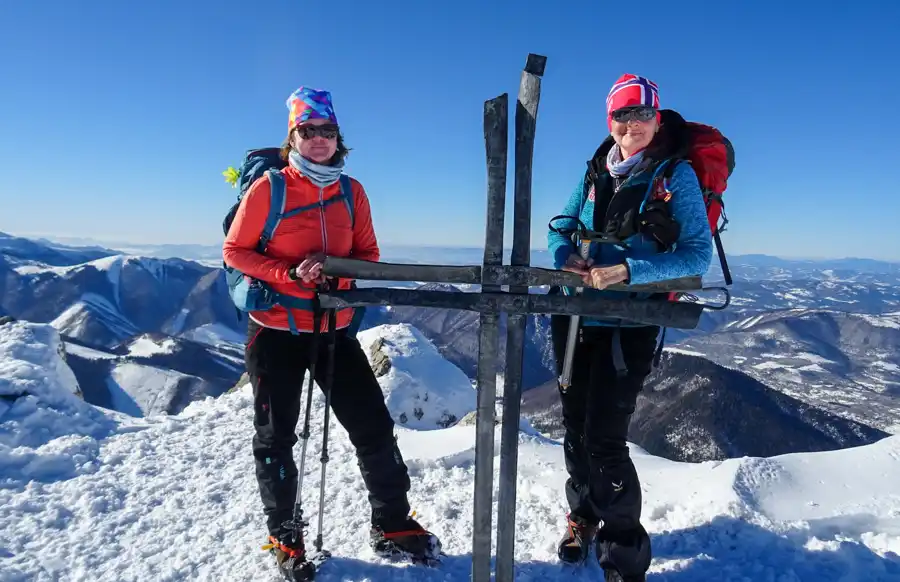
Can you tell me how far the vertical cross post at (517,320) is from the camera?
316 centimetres

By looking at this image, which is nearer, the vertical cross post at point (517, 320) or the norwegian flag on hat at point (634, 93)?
the vertical cross post at point (517, 320)

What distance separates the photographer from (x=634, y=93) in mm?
3654

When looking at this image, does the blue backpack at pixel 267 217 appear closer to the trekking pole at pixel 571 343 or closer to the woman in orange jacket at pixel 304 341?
the woman in orange jacket at pixel 304 341

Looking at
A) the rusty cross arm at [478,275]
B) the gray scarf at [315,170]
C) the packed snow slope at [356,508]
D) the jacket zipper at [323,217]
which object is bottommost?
the packed snow slope at [356,508]

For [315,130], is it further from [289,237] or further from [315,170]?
[289,237]

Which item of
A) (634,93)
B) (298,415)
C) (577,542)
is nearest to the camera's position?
(634,93)

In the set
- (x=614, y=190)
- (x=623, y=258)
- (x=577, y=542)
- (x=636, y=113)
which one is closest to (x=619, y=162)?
(x=614, y=190)

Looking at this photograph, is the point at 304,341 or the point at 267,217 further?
the point at 304,341

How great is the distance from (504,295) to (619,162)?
1528 millimetres

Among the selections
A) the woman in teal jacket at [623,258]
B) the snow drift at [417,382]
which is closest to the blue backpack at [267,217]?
the woman in teal jacket at [623,258]

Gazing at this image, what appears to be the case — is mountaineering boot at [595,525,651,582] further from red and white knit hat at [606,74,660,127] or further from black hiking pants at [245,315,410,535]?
red and white knit hat at [606,74,660,127]

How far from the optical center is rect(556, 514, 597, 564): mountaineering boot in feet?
15.8

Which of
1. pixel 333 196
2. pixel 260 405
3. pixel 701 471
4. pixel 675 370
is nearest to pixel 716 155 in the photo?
pixel 333 196

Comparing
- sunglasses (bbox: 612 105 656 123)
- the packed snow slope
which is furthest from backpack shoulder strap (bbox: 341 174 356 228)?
the packed snow slope
